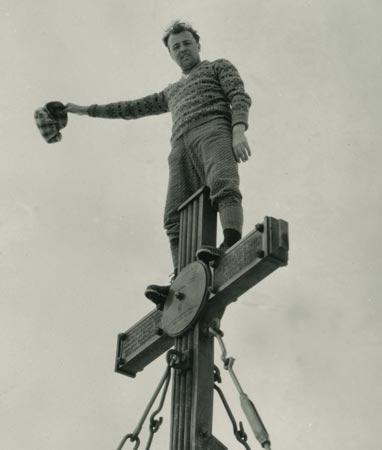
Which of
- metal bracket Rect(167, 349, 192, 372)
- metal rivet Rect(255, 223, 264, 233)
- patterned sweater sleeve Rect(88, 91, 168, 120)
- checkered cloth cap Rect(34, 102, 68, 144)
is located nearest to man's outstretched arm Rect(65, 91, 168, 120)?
patterned sweater sleeve Rect(88, 91, 168, 120)

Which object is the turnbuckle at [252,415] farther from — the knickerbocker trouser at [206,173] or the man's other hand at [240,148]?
the man's other hand at [240,148]

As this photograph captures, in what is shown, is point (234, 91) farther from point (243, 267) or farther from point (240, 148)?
point (243, 267)

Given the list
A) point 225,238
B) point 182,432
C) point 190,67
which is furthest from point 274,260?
point 190,67

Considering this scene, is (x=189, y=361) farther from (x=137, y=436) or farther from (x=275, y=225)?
(x=275, y=225)

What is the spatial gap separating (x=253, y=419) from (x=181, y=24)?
2878 millimetres

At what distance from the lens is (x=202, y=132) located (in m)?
5.39

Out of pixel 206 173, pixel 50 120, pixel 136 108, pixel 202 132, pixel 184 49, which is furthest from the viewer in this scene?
pixel 50 120

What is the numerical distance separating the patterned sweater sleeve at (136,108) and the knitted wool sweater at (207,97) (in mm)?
77

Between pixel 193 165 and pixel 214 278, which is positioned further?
pixel 193 165

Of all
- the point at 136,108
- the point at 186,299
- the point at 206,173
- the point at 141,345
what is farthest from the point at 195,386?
the point at 136,108

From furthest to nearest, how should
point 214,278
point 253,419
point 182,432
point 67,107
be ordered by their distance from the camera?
point 67,107 → point 214,278 → point 182,432 → point 253,419

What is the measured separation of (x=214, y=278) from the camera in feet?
15.5

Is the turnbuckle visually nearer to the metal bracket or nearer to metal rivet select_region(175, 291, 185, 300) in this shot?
the metal bracket

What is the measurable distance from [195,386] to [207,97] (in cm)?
194
